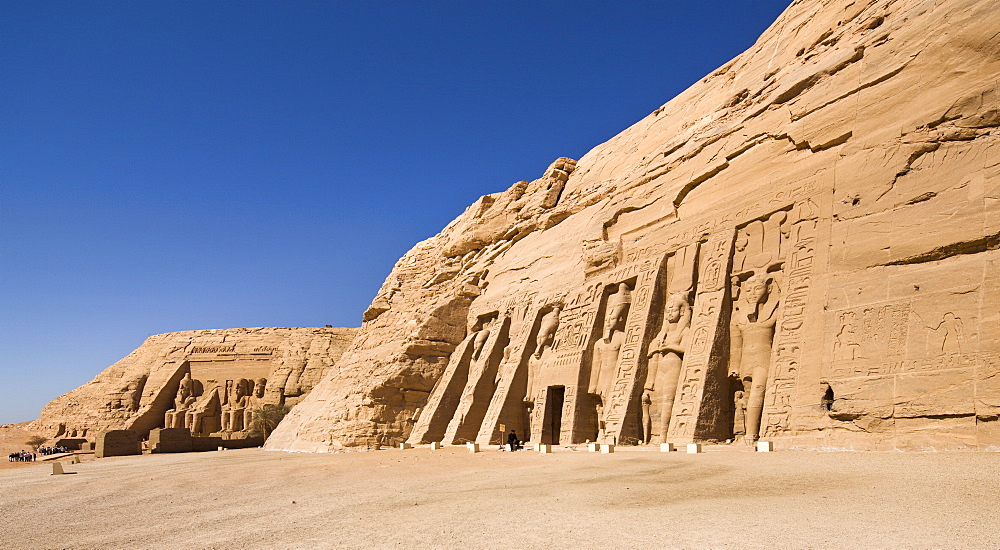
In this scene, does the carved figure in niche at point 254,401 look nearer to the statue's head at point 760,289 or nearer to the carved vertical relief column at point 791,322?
the statue's head at point 760,289

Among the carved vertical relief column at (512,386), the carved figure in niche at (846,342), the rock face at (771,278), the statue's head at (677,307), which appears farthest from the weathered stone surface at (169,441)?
the carved figure in niche at (846,342)

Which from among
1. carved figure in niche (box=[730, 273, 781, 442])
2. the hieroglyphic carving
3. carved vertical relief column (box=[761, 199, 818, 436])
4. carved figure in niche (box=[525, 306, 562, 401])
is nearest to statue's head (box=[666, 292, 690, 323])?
carved figure in niche (box=[730, 273, 781, 442])

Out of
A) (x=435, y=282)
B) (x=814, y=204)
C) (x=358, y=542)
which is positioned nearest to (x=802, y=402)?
(x=814, y=204)

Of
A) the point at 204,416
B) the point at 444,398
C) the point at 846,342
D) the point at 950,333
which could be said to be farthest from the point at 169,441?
the point at 950,333

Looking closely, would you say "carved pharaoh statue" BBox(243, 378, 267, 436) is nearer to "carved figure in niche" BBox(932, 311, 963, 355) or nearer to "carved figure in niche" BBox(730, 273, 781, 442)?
"carved figure in niche" BBox(730, 273, 781, 442)

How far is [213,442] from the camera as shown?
30.4 metres

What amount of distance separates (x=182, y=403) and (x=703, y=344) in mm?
35849

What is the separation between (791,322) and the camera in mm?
11680

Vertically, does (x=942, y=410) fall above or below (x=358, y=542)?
above

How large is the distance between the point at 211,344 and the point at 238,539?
40.6m

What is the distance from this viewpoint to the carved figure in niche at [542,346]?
19156 mm

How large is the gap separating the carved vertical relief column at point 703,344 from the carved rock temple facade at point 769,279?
48 millimetres

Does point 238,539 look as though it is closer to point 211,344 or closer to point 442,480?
point 442,480

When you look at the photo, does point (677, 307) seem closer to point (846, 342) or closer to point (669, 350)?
point (669, 350)
